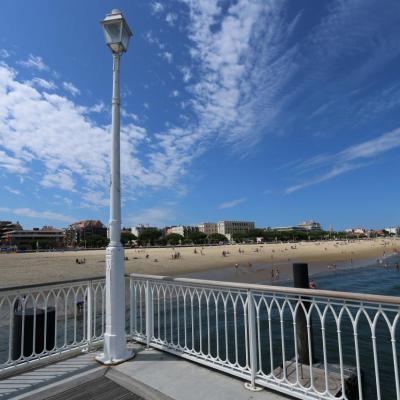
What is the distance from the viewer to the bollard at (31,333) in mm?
4660

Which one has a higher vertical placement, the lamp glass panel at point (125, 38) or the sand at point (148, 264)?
the lamp glass panel at point (125, 38)

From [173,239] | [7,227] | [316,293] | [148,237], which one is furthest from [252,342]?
[7,227]

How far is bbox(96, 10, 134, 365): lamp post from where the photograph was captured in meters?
4.64

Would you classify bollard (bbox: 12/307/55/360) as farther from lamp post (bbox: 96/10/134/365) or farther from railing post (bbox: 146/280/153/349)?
railing post (bbox: 146/280/153/349)

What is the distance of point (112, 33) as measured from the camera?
4.85 meters

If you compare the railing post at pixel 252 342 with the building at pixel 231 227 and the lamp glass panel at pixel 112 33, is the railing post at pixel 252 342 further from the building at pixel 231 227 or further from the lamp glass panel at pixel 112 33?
the building at pixel 231 227

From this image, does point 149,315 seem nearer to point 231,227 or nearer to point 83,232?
point 83,232

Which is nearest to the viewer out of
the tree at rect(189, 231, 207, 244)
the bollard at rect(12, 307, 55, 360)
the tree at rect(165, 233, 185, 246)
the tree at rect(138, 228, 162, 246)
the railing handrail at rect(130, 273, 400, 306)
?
the railing handrail at rect(130, 273, 400, 306)

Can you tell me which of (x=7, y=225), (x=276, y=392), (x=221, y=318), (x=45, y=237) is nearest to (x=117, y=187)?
(x=276, y=392)

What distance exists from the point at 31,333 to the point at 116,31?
474 cm

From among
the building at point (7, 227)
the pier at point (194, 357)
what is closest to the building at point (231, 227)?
the building at point (7, 227)

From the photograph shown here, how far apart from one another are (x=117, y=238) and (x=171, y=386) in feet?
6.96

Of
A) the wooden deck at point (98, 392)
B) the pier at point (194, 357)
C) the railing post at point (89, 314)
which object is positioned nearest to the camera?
the pier at point (194, 357)

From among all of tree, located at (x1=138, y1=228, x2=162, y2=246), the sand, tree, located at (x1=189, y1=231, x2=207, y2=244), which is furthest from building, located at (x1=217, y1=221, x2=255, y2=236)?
the sand
